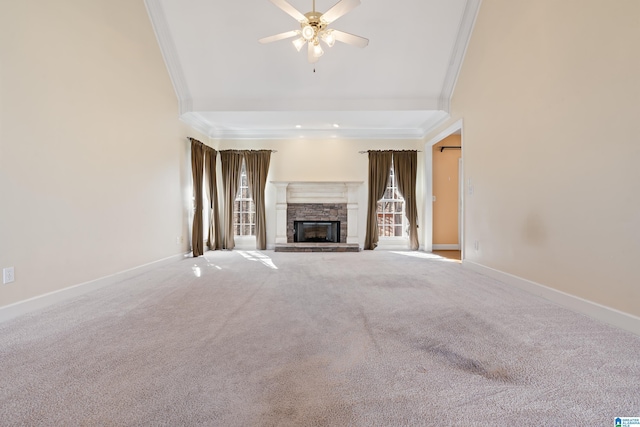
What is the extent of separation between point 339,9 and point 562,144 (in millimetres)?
2426

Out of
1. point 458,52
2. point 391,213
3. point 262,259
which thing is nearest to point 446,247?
point 391,213

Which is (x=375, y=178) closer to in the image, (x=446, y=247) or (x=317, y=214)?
(x=317, y=214)

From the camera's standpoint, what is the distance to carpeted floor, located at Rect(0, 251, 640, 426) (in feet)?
4.21

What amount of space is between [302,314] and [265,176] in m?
4.92

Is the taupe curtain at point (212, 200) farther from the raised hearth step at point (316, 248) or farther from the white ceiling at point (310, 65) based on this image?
the raised hearth step at point (316, 248)

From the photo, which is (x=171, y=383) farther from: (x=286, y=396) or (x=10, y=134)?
(x=10, y=134)

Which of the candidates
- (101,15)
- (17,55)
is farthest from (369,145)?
(17,55)

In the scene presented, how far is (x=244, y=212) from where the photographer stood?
7.27 m

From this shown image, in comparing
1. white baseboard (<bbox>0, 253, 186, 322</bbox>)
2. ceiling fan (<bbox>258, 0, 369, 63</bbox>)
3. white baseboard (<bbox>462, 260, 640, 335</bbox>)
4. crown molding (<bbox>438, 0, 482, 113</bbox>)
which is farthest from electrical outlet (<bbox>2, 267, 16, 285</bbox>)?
crown molding (<bbox>438, 0, 482, 113</bbox>)

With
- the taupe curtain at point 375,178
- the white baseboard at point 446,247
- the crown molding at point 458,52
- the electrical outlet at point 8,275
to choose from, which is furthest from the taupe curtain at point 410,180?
the electrical outlet at point 8,275

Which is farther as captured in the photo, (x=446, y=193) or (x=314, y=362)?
(x=446, y=193)

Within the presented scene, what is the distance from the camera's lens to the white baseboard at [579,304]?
220cm

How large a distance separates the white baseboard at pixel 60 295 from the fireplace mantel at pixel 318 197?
10.7 feet

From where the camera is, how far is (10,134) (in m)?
2.47
